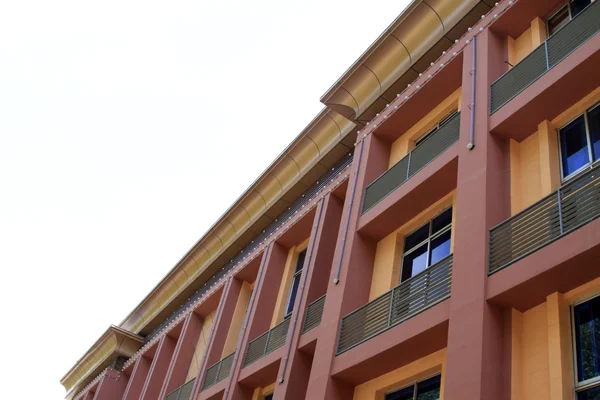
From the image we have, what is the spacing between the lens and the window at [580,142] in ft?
38.4

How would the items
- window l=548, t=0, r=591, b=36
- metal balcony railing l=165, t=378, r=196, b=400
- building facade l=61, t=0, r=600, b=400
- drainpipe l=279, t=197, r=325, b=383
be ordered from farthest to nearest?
metal balcony railing l=165, t=378, r=196, b=400
drainpipe l=279, t=197, r=325, b=383
window l=548, t=0, r=591, b=36
building facade l=61, t=0, r=600, b=400

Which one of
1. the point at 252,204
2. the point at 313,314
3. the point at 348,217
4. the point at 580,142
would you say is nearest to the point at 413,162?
the point at 348,217

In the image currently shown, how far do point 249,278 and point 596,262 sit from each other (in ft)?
50.1

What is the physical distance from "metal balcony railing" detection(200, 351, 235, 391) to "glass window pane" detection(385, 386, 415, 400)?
7.66 metres

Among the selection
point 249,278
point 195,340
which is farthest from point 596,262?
point 195,340

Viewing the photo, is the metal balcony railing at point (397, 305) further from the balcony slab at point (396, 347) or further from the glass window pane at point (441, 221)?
the glass window pane at point (441, 221)

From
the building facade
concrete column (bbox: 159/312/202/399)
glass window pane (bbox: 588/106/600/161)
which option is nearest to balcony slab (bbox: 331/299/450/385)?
the building facade

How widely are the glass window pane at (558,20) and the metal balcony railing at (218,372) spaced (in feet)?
40.5

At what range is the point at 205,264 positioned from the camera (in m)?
28.4

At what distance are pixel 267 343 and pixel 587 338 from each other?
410 inches

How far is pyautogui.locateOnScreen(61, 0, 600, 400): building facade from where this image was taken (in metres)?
10.2

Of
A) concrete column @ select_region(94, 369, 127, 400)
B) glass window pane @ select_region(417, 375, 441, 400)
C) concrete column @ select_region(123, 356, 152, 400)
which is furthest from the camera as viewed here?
concrete column @ select_region(94, 369, 127, 400)

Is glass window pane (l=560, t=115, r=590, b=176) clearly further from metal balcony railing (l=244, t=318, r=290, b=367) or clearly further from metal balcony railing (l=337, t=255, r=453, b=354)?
metal balcony railing (l=244, t=318, r=290, b=367)

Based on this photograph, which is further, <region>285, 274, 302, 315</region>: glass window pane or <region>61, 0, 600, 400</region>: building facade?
<region>285, 274, 302, 315</region>: glass window pane
